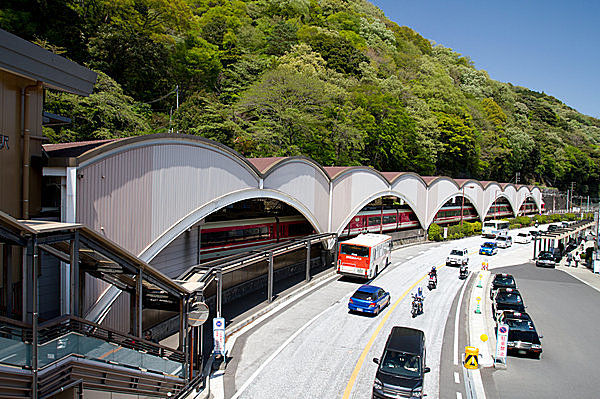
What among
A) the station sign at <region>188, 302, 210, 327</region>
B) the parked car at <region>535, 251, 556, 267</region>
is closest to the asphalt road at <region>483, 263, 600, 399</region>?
the parked car at <region>535, 251, 556, 267</region>

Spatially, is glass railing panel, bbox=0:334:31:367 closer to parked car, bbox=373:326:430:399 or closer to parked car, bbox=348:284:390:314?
parked car, bbox=373:326:430:399

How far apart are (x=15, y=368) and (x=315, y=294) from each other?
1768cm

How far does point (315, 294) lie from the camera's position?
22.7 meters

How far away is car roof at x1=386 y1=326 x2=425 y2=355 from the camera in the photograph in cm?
1266

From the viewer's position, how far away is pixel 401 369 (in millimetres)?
11945

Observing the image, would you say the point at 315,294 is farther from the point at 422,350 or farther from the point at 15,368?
the point at 15,368

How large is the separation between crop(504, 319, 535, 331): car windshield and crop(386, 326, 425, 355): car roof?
17.4 ft

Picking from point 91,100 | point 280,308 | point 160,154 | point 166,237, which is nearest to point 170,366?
point 166,237

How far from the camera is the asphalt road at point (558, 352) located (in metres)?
13.0

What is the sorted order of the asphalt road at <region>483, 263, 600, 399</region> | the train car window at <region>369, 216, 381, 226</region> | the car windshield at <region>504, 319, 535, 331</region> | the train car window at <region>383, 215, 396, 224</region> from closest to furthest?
1. the asphalt road at <region>483, 263, 600, 399</region>
2. the car windshield at <region>504, 319, 535, 331</region>
3. the train car window at <region>369, 216, 381, 226</region>
4. the train car window at <region>383, 215, 396, 224</region>

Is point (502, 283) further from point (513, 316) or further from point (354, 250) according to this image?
point (354, 250)

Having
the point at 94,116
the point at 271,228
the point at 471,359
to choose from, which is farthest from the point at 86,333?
the point at 94,116

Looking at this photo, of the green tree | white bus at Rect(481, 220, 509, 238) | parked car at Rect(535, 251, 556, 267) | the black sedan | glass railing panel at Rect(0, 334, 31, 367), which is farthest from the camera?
white bus at Rect(481, 220, 509, 238)

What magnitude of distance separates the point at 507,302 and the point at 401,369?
1143cm
